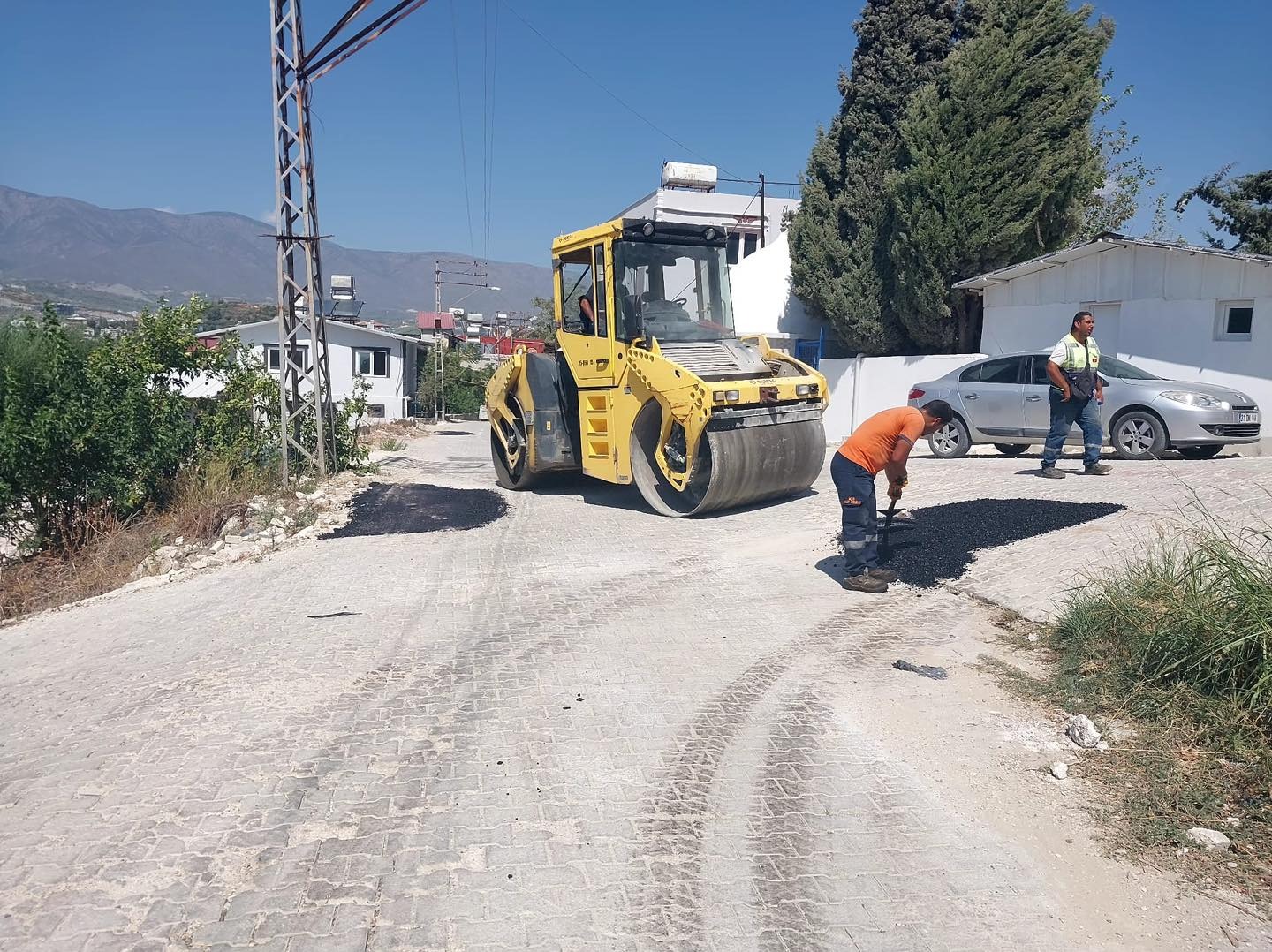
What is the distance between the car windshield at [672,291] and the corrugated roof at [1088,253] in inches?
352

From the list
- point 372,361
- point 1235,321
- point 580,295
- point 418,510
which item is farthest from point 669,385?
point 372,361

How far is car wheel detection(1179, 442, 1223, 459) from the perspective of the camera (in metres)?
11.9

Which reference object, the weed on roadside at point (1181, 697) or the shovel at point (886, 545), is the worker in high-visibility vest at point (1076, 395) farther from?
the weed on roadside at point (1181, 697)

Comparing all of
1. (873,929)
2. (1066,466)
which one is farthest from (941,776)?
(1066,466)

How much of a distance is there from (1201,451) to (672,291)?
7.31 meters

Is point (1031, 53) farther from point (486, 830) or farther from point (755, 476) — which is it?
point (486, 830)

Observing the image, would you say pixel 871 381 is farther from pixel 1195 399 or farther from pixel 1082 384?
pixel 1082 384

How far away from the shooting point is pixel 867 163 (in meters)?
24.6

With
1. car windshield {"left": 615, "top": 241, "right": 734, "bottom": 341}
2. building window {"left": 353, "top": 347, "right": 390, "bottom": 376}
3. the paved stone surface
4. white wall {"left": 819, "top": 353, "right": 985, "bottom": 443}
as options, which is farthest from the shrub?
building window {"left": 353, "top": 347, "right": 390, "bottom": 376}

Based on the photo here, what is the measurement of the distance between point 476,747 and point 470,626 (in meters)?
2.21

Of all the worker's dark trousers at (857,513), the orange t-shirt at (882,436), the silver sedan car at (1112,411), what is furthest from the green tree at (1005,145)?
the worker's dark trousers at (857,513)

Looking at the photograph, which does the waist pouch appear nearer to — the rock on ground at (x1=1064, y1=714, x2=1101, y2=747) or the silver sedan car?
the silver sedan car

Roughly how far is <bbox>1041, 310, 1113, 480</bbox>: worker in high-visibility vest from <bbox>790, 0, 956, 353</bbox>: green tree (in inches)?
547

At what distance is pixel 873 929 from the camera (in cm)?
345
